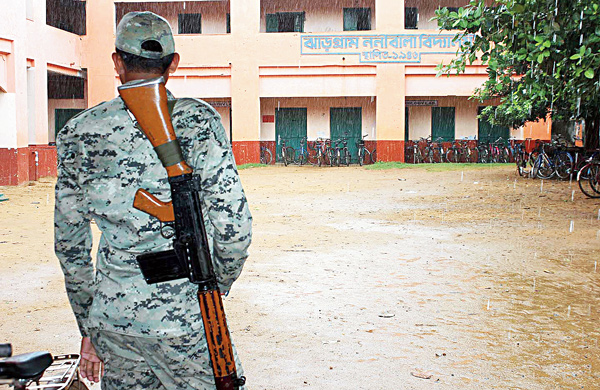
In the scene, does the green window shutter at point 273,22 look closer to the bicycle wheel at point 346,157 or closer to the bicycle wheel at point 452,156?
the bicycle wheel at point 346,157

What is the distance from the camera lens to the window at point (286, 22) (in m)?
25.8

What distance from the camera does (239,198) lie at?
192 cm

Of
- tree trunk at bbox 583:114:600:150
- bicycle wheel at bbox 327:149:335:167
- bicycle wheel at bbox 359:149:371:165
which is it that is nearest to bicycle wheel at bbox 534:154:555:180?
tree trunk at bbox 583:114:600:150

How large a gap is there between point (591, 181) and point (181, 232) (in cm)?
1267

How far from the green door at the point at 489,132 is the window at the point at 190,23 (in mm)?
11172

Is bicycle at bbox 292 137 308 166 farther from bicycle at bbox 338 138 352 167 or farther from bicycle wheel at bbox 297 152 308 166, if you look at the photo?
bicycle at bbox 338 138 352 167

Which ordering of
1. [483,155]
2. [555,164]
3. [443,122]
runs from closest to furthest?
[555,164], [483,155], [443,122]

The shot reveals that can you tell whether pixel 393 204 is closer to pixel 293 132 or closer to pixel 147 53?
pixel 147 53

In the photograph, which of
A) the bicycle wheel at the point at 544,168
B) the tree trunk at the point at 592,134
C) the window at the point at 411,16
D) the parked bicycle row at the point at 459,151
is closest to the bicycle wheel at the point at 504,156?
the parked bicycle row at the point at 459,151

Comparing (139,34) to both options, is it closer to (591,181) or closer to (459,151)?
(591,181)

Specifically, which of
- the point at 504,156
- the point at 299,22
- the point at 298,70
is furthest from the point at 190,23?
the point at 504,156

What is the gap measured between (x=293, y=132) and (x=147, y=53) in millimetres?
24509

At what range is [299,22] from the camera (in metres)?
25.9

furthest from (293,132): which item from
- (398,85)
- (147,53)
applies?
(147,53)
